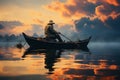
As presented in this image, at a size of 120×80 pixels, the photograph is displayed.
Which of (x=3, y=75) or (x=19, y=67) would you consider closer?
(x=3, y=75)

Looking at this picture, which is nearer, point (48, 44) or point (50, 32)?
point (50, 32)

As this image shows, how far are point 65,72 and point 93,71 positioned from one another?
149 centimetres

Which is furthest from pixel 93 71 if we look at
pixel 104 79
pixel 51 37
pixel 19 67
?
pixel 51 37

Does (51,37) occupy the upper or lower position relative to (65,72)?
upper

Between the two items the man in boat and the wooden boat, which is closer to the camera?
the man in boat

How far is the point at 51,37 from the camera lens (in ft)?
122

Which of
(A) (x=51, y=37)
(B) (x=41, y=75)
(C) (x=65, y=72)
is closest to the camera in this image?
(B) (x=41, y=75)

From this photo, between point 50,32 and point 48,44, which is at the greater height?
point 50,32

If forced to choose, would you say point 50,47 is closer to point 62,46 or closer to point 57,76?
point 62,46

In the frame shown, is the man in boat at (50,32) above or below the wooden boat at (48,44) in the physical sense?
above

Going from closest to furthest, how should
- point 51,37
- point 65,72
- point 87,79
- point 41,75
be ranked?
point 87,79 → point 41,75 → point 65,72 → point 51,37

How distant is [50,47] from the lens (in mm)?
37781

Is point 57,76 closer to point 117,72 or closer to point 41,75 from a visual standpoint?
point 41,75

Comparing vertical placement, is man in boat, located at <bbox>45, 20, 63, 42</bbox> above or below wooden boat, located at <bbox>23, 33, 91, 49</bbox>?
above
